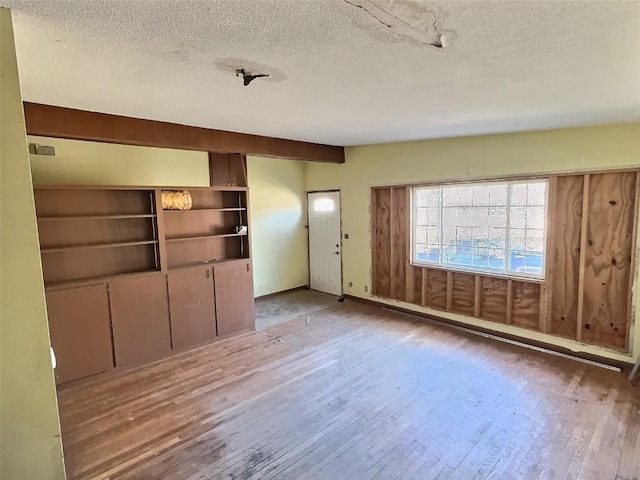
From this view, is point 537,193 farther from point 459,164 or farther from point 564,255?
point 459,164

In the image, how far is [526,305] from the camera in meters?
4.32

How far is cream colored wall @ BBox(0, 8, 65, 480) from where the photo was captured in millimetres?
1440

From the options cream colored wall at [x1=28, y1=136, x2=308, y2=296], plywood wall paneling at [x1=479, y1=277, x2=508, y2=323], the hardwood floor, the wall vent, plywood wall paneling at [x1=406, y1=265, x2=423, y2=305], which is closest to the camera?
the hardwood floor

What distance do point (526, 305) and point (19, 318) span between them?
15.4ft

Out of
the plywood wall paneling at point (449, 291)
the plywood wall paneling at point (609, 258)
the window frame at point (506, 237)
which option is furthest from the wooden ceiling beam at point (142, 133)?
the plywood wall paneling at point (609, 258)

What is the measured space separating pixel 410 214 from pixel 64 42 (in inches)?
174

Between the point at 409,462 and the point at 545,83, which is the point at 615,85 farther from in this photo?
the point at 409,462

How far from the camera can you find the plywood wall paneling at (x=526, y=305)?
425cm

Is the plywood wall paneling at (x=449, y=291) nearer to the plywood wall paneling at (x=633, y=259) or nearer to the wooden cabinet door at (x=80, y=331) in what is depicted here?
A: the plywood wall paneling at (x=633, y=259)

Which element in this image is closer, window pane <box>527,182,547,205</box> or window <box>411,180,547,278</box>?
window pane <box>527,182,547,205</box>

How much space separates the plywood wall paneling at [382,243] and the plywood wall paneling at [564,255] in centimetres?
219

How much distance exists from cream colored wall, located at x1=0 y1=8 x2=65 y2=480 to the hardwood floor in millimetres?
981

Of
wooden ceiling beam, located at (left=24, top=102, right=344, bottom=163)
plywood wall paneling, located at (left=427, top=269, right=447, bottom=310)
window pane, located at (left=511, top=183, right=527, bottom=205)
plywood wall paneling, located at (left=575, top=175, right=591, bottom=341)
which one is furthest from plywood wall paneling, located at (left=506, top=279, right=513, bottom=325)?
wooden ceiling beam, located at (left=24, top=102, right=344, bottom=163)

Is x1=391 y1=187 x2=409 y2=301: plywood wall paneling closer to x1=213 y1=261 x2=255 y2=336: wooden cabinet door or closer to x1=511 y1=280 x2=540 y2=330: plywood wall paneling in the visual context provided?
x1=511 y1=280 x2=540 y2=330: plywood wall paneling
